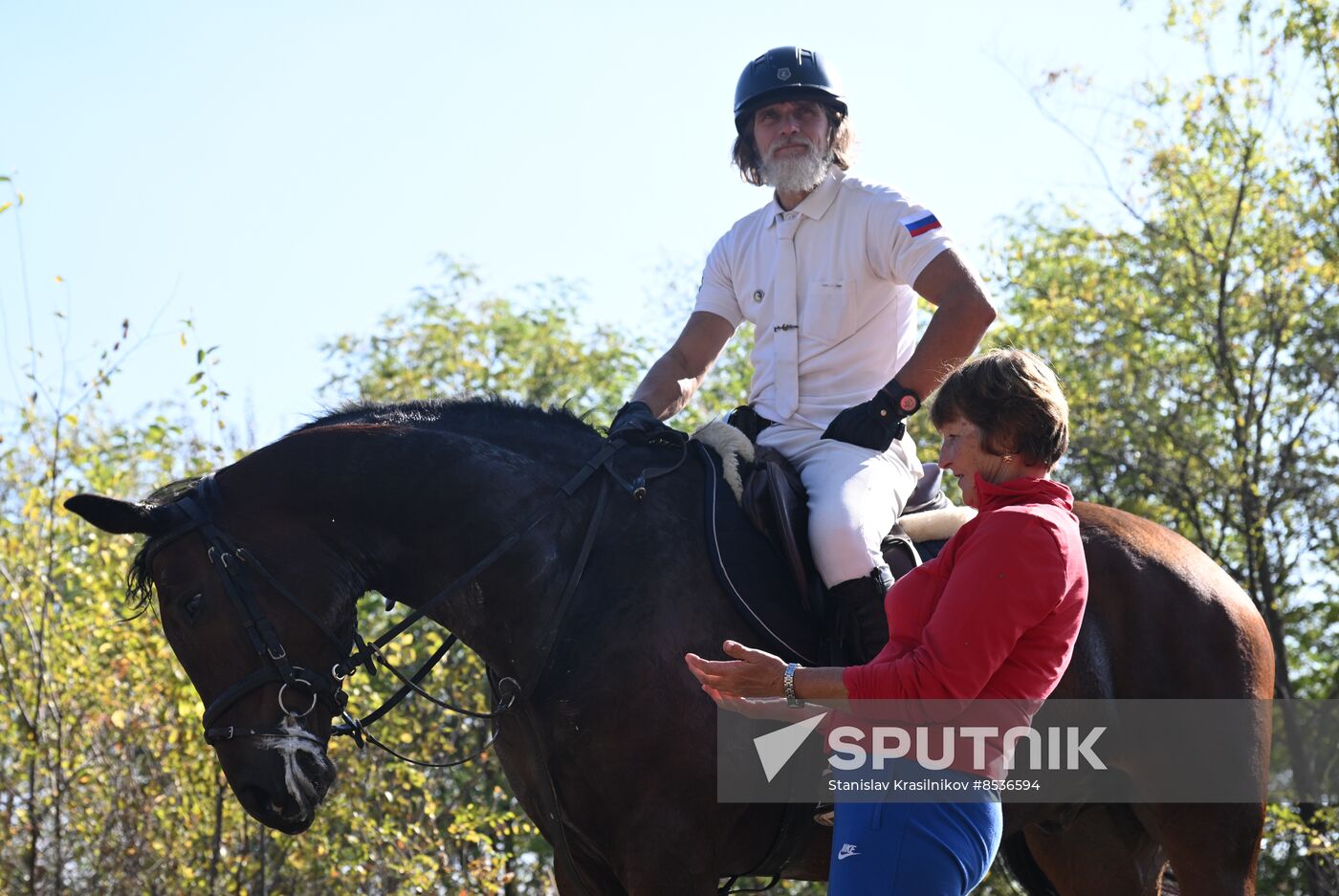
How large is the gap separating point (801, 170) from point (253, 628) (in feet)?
7.66

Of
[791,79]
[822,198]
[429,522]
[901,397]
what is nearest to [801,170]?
[822,198]

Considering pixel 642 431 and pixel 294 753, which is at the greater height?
pixel 642 431

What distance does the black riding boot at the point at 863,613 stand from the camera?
159 inches

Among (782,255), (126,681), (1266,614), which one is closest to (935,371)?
(782,255)

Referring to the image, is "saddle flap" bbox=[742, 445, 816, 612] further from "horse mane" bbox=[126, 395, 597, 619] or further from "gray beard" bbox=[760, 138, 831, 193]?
"gray beard" bbox=[760, 138, 831, 193]

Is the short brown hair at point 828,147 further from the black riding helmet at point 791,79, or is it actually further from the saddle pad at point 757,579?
the saddle pad at point 757,579

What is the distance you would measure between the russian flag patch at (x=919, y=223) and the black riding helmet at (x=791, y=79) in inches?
22.0

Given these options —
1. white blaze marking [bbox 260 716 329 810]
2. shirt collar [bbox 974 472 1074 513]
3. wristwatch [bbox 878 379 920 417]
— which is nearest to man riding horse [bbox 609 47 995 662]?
wristwatch [bbox 878 379 920 417]

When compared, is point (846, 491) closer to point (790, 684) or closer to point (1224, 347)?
point (790, 684)

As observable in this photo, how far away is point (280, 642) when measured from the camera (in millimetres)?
3771

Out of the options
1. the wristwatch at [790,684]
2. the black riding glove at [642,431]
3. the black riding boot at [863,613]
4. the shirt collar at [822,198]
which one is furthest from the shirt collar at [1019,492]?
the shirt collar at [822,198]

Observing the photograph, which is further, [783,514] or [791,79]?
[791,79]

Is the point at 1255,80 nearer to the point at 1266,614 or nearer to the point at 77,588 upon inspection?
the point at 1266,614

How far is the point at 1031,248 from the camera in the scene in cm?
1422
